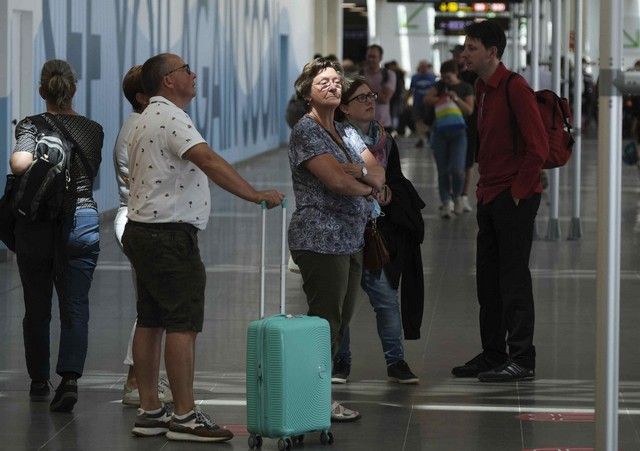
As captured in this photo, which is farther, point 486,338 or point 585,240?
point 585,240

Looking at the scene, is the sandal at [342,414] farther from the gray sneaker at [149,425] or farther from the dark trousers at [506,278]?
the dark trousers at [506,278]

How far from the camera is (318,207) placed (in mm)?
6434

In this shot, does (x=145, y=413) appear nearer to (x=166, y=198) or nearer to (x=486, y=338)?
(x=166, y=198)

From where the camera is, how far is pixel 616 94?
4.26m

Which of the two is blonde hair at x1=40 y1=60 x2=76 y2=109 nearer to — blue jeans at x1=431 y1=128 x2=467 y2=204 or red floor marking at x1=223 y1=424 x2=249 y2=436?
red floor marking at x1=223 y1=424 x2=249 y2=436

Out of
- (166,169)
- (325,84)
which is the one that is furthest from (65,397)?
(325,84)

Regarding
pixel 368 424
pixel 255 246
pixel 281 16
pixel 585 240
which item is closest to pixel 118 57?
pixel 255 246

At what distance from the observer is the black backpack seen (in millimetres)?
6910

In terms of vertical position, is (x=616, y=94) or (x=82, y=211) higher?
(x=616, y=94)

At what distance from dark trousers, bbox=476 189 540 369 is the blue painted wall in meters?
6.26

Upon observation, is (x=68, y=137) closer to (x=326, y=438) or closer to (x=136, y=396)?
(x=136, y=396)

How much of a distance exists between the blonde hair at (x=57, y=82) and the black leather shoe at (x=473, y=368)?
244cm

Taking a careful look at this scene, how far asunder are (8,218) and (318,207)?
→ 1.62m

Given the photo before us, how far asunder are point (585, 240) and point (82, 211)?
8508 millimetres
